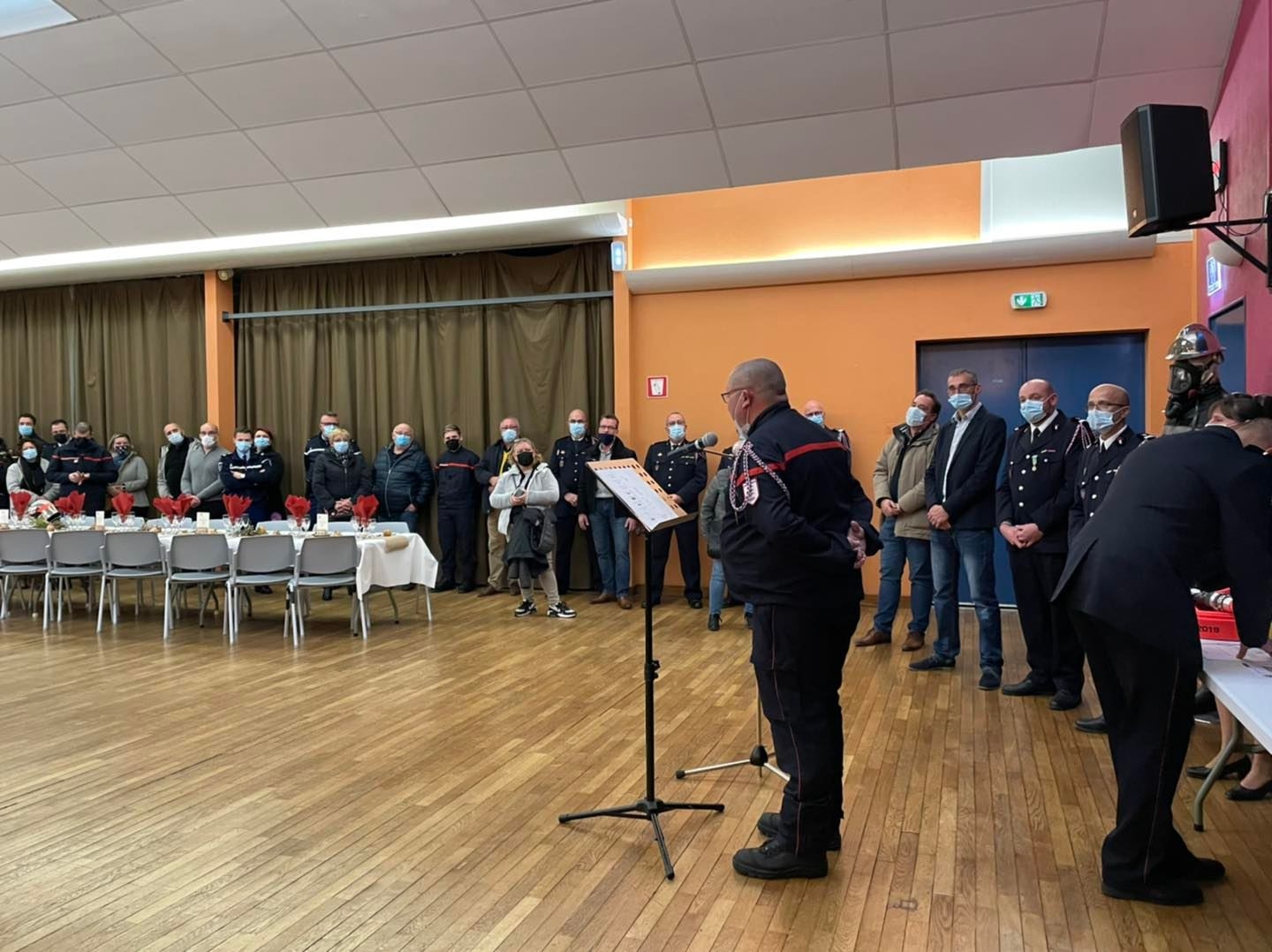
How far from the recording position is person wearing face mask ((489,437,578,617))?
23.2 feet

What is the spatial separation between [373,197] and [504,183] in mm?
1253

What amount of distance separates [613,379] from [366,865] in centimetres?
608

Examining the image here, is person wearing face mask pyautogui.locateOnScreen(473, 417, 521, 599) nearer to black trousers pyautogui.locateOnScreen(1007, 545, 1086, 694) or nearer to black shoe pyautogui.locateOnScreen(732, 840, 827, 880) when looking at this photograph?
black trousers pyautogui.locateOnScreen(1007, 545, 1086, 694)

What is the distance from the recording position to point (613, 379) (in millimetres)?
8523

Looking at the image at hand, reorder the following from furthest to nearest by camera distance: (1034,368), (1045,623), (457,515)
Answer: (457,515) < (1034,368) < (1045,623)

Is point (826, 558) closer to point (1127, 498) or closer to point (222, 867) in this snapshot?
point (1127, 498)

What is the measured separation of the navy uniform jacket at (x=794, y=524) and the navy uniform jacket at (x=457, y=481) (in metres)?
6.06

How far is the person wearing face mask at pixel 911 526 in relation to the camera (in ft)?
18.5

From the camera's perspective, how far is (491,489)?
27.3ft

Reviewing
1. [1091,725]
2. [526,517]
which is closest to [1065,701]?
[1091,725]

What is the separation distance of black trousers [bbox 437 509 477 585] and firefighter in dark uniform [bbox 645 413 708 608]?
187cm

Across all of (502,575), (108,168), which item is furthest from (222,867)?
(108,168)

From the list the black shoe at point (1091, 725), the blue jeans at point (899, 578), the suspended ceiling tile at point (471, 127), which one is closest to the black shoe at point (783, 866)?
the black shoe at point (1091, 725)

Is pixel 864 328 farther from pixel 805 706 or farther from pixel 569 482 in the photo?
pixel 805 706
